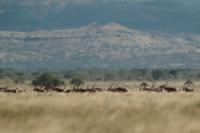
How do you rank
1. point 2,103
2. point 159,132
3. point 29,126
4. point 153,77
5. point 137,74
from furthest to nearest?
point 137,74 → point 153,77 → point 2,103 → point 29,126 → point 159,132

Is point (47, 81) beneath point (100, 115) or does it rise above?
beneath

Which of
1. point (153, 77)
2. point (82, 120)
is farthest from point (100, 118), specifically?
point (153, 77)

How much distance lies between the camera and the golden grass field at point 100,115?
61.3ft

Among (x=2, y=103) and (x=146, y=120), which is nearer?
(x=146, y=120)

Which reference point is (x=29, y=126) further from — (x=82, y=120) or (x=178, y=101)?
(x=178, y=101)

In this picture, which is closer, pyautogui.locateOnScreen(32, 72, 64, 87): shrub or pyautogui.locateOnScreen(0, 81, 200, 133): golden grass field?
pyautogui.locateOnScreen(0, 81, 200, 133): golden grass field

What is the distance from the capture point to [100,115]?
21562 millimetres

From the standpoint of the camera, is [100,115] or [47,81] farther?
[47,81]

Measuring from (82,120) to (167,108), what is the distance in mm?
3448

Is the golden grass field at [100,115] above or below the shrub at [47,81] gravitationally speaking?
above

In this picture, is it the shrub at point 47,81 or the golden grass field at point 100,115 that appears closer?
the golden grass field at point 100,115

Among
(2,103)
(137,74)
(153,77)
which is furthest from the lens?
(137,74)

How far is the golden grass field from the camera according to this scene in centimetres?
1869

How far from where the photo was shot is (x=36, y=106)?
23844 millimetres
